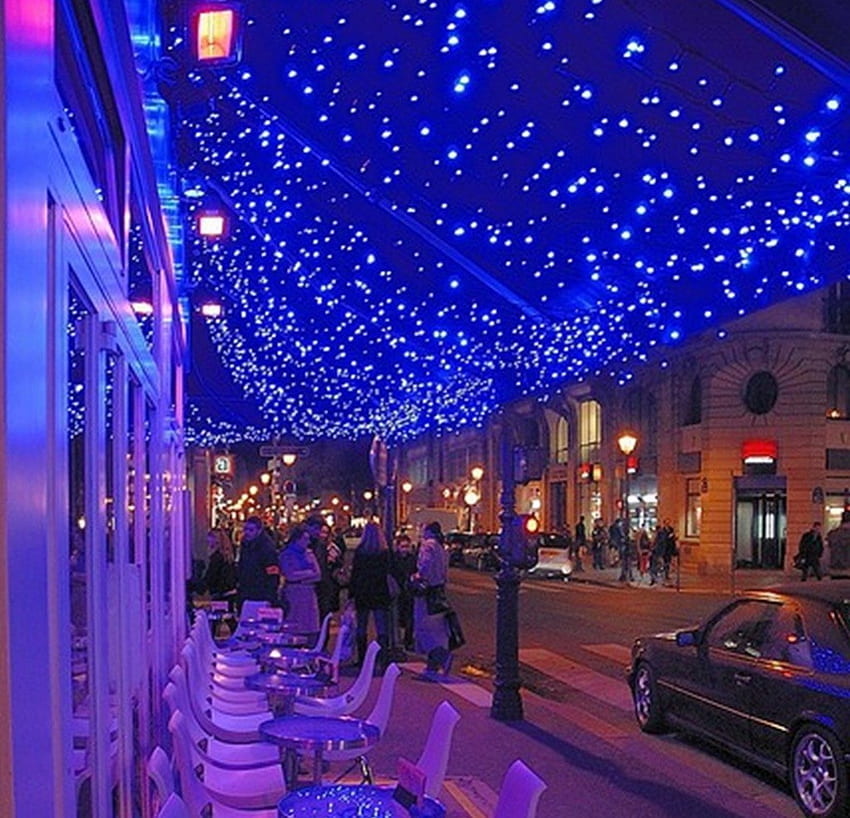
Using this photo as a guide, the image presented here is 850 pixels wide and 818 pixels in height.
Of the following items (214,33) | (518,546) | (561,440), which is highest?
(214,33)

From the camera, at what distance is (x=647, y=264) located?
21.1 m

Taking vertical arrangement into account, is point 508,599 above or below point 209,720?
above

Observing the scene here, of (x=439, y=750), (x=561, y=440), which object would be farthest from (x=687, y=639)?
(x=561, y=440)

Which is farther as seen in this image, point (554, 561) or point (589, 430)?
point (589, 430)

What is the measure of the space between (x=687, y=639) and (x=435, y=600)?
16.7 feet

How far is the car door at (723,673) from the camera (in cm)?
849

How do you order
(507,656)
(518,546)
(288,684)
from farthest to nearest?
(518,546)
(507,656)
(288,684)

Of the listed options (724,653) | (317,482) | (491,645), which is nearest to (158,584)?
(724,653)

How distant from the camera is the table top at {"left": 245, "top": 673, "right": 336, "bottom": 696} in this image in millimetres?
7898

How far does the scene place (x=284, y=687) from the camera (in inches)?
312

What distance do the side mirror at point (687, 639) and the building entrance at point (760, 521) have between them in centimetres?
2945

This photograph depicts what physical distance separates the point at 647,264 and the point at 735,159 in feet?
19.1

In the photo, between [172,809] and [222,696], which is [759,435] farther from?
[172,809]

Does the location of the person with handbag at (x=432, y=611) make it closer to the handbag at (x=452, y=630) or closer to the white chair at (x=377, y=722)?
the handbag at (x=452, y=630)
